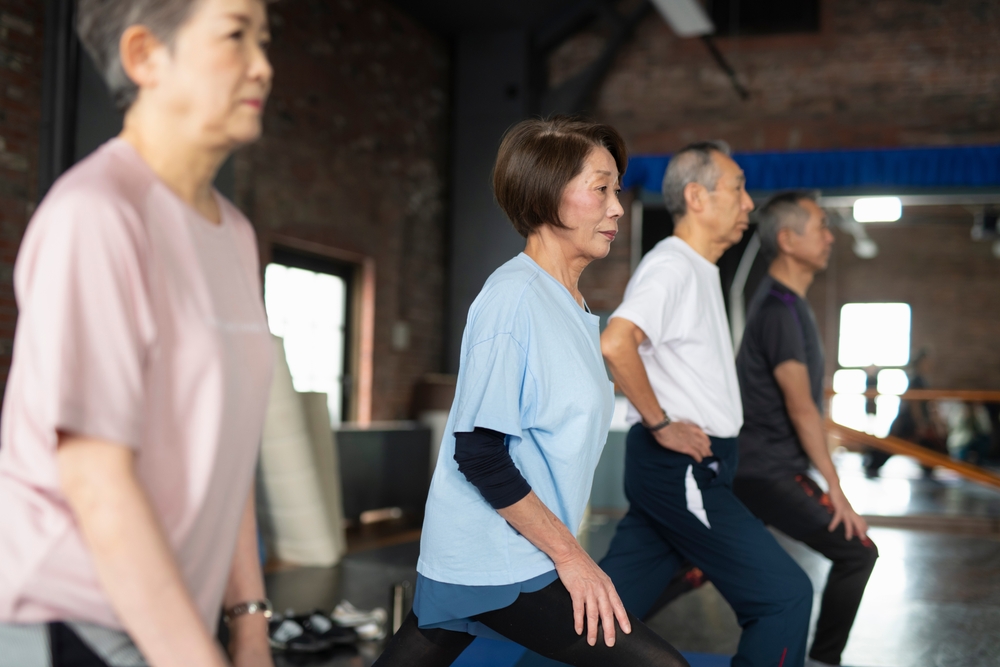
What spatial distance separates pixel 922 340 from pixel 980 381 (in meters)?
1.11

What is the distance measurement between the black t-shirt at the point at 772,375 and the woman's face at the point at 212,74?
216 cm

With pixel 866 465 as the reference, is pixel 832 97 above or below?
above

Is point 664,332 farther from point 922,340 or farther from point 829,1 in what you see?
point 922,340

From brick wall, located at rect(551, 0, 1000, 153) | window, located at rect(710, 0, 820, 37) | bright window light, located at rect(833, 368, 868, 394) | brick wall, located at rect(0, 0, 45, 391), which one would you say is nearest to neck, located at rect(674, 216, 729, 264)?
brick wall, located at rect(0, 0, 45, 391)

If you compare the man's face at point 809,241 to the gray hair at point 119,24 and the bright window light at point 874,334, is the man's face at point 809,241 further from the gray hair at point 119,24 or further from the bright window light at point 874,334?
the bright window light at point 874,334

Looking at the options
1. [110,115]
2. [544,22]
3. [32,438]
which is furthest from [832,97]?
[32,438]

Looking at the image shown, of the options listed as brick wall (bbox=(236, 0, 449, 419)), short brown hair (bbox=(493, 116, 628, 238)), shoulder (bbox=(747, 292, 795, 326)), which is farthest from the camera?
brick wall (bbox=(236, 0, 449, 419))

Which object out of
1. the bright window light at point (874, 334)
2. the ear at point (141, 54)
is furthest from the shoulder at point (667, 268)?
the bright window light at point (874, 334)

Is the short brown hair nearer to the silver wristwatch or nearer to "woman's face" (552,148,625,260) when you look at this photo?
"woman's face" (552,148,625,260)

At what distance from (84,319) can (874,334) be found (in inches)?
659

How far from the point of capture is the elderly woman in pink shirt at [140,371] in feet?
2.48

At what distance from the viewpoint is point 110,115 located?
120 inches

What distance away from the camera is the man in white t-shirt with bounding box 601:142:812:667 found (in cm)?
213

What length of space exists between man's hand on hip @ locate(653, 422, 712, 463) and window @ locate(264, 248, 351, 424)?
16.3 feet
